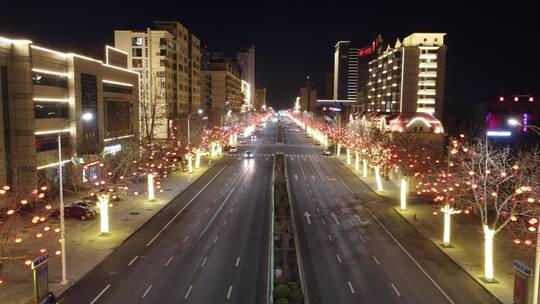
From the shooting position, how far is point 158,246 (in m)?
34.2

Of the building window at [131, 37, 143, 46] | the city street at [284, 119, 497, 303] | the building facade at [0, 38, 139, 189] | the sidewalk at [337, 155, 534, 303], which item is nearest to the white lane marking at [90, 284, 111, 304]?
the building facade at [0, 38, 139, 189]

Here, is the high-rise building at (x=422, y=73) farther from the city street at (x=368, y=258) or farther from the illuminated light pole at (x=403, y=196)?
the illuminated light pole at (x=403, y=196)

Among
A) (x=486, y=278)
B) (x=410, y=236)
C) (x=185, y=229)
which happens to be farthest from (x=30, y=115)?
(x=486, y=278)

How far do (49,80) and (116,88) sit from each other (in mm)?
19718

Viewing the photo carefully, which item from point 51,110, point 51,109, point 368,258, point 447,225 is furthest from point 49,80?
point 447,225

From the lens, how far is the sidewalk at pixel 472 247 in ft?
90.7

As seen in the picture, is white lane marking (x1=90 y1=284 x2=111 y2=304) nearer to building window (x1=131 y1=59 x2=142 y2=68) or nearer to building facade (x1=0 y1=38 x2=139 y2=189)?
building facade (x1=0 y1=38 x2=139 y2=189)

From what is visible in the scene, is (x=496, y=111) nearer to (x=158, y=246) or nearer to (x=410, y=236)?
(x=410, y=236)

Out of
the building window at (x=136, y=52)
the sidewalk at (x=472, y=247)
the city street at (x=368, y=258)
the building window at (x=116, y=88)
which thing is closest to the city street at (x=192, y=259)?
the city street at (x=368, y=258)

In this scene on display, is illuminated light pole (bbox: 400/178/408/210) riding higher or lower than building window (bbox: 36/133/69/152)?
lower

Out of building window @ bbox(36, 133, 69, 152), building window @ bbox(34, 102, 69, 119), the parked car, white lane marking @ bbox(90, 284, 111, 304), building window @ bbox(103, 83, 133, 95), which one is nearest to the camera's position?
white lane marking @ bbox(90, 284, 111, 304)

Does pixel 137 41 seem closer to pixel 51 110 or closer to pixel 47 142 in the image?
pixel 51 110

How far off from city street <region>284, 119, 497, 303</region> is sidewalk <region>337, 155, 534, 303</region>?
0.69 meters

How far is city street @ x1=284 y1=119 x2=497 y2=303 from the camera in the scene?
1025 inches
